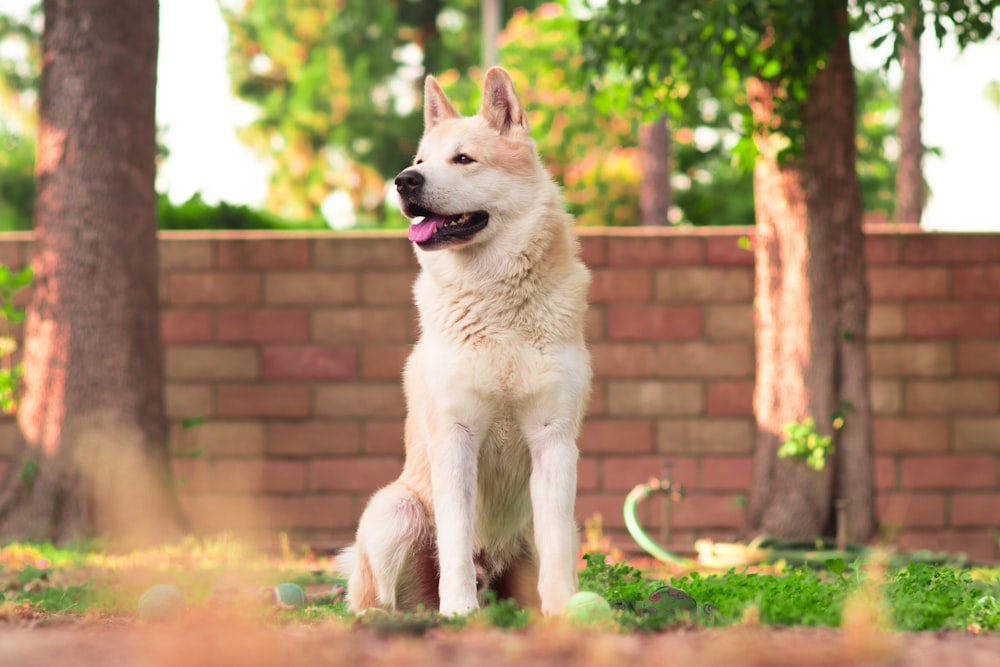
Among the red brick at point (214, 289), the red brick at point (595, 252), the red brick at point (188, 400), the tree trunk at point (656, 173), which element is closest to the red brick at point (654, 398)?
the red brick at point (595, 252)

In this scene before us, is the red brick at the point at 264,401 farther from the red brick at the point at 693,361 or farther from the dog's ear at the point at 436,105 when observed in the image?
the dog's ear at the point at 436,105

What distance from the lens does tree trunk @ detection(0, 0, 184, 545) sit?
6430 mm

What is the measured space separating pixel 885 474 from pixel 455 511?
15.2ft

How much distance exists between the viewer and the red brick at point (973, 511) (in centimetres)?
728

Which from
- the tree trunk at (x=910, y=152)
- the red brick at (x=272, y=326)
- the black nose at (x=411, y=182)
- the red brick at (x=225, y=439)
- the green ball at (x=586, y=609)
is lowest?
the green ball at (x=586, y=609)

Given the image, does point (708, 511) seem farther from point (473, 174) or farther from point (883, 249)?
point (473, 174)

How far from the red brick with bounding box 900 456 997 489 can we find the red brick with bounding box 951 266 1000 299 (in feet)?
3.58

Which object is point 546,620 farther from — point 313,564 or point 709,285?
point 709,285

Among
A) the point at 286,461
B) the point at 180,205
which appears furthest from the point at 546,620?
the point at 180,205

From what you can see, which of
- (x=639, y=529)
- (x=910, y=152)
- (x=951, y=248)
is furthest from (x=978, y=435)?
(x=910, y=152)

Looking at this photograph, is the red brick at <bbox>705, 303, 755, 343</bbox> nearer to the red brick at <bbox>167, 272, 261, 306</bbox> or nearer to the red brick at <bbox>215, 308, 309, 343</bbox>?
the red brick at <bbox>215, 308, 309, 343</bbox>

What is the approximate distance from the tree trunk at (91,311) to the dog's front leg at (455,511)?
3526 mm

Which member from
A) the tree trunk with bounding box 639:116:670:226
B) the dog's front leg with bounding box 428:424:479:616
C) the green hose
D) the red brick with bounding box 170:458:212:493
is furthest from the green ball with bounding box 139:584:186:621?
the tree trunk with bounding box 639:116:670:226

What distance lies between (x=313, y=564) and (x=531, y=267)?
333 cm
